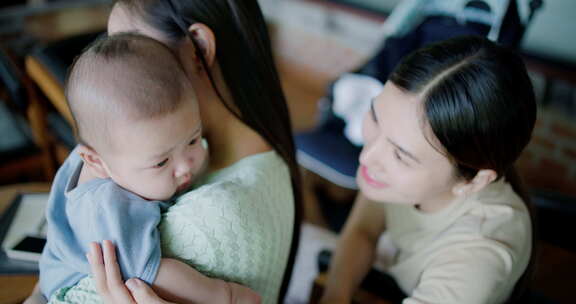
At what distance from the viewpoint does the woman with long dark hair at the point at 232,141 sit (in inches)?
32.3

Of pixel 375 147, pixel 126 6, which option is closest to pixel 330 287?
pixel 375 147

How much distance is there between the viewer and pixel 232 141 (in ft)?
3.42

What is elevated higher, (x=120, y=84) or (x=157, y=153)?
(x=120, y=84)

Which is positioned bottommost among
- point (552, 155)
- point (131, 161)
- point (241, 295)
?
point (552, 155)

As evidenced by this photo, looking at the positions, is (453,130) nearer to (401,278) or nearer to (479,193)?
(479,193)

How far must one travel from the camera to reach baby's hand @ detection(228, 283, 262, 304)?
83 cm

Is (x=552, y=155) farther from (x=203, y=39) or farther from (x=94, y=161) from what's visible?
(x=94, y=161)

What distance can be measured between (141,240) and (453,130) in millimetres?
613

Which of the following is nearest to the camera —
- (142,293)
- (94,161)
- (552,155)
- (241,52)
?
(142,293)

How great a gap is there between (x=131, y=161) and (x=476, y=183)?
72cm

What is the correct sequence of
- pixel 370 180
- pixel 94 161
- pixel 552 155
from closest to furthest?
1. pixel 94 161
2. pixel 370 180
3. pixel 552 155

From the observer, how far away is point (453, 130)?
0.91m

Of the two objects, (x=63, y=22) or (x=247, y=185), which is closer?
(x=247, y=185)

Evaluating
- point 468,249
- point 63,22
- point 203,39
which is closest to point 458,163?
point 468,249
